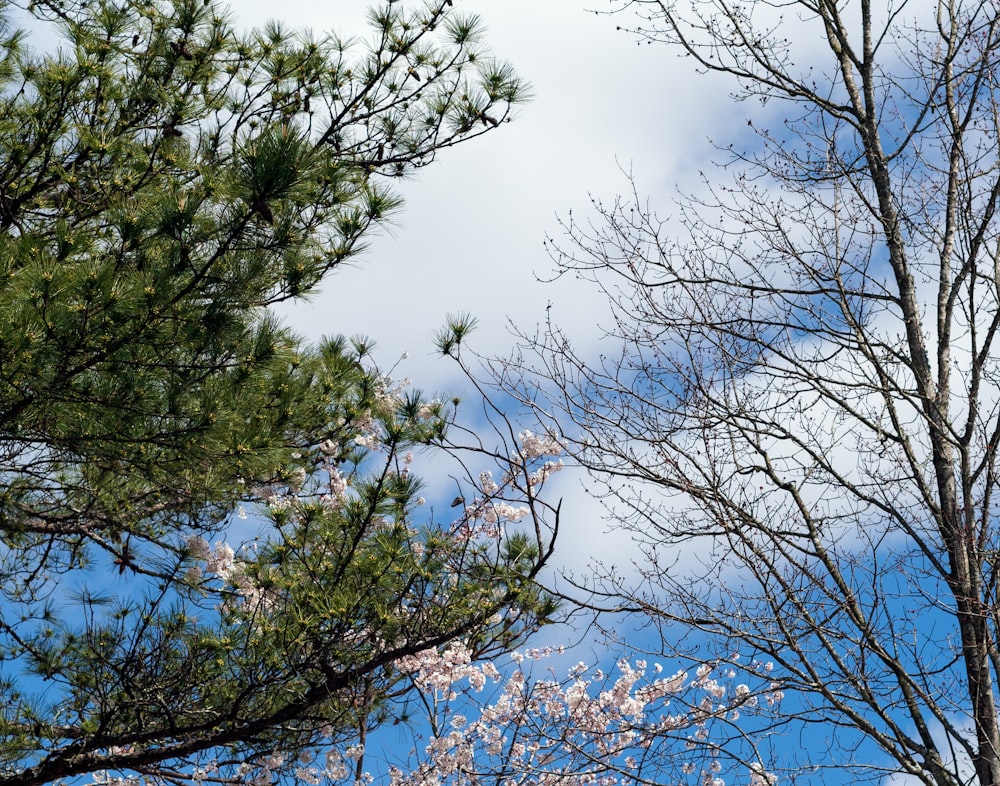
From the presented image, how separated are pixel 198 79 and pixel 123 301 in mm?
2494

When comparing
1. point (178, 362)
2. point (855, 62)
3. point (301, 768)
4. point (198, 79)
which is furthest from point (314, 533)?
point (855, 62)

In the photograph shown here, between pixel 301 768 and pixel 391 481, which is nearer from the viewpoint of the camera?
pixel 391 481

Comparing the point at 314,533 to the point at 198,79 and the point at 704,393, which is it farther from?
the point at 198,79

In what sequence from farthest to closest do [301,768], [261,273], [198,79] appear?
1. [198,79]
2. [301,768]
3. [261,273]

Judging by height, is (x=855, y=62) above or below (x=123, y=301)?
above

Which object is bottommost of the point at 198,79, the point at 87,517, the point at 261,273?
the point at 87,517

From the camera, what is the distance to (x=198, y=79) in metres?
6.41

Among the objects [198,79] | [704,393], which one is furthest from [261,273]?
[704,393]

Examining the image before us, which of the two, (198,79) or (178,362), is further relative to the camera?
(198,79)

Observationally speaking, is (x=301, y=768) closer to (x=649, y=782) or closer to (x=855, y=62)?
(x=649, y=782)

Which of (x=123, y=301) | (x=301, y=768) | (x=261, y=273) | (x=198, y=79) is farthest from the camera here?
(x=198, y=79)

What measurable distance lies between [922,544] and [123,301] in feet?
14.7

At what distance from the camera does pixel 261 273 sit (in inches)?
200

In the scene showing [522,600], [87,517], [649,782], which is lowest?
[649,782]
